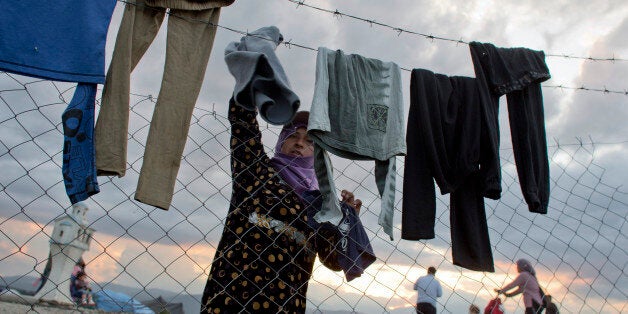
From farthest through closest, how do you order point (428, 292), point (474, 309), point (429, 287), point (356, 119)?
point (474, 309) < point (429, 287) < point (428, 292) < point (356, 119)

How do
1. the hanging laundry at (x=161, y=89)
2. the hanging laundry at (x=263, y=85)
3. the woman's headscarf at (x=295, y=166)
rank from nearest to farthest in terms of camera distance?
1. the hanging laundry at (x=161, y=89)
2. the hanging laundry at (x=263, y=85)
3. the woman's headscarf at (x=295, y=166)

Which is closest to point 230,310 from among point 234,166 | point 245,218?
point 245,218

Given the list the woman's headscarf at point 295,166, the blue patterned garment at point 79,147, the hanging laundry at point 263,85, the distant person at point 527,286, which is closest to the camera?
the blue patterned garment at point 79,147

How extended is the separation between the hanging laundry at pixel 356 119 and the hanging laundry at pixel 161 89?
59 cm

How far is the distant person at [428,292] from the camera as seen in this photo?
19.7ft

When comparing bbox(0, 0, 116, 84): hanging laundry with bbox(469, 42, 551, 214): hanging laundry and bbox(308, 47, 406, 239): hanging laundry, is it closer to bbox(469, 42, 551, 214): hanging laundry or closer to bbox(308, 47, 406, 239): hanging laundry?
bbox(308, 47, 406, 239): hanging laundry

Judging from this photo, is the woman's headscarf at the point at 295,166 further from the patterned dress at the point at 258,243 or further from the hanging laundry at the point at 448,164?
the hanging laundry at the point at 448,164

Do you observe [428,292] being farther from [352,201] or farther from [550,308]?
[352,201]

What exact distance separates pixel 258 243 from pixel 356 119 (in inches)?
31.3

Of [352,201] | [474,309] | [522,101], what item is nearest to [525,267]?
[474,309]

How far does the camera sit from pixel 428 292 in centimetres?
628

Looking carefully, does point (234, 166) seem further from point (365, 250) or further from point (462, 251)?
point (462, 251)

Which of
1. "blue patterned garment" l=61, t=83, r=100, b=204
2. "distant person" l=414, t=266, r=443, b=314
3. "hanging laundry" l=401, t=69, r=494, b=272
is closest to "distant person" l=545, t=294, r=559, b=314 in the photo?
"distant person" l=414, t=266, r=443, b=314

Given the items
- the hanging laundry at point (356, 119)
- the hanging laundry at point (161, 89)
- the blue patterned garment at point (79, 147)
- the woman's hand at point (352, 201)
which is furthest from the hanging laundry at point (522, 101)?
the blue patterned garment at point (79, 147)
